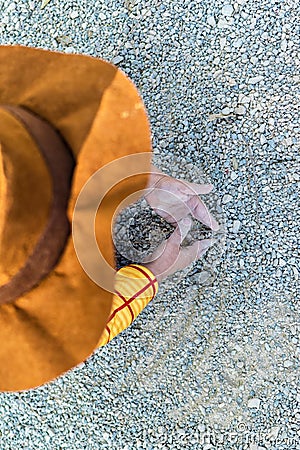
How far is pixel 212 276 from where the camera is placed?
3.71ft

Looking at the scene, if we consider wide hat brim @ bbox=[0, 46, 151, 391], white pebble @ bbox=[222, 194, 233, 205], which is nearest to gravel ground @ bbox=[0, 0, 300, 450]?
white pebble @ bbox=[222, 194, 233, 205]

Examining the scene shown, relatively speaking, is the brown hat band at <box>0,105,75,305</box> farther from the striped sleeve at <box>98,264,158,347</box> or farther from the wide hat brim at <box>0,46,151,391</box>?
the striped sleeve at <box>98,264,158,347</box>

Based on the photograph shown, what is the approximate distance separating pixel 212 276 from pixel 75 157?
0.64 m

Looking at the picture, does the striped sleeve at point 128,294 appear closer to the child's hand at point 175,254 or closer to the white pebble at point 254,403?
the child's hand at point 175,254

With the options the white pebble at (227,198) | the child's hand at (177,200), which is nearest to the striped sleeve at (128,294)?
the child's hand at (177,200)

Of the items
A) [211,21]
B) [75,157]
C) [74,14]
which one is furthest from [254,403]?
[74,14]

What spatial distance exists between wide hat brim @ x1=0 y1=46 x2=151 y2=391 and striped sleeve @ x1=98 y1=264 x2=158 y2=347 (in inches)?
9.8

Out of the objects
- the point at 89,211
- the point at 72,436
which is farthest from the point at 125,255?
the point at 89,211

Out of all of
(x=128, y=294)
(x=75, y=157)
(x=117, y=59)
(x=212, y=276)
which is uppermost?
(x=75, y=157)

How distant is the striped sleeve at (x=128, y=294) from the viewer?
0.88 meters

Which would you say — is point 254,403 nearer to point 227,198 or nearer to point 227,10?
point 227,198

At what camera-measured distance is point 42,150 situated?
1.69 feet

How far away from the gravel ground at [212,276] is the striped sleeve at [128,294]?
19 cm

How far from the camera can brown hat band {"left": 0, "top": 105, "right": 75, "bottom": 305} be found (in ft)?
1.69
